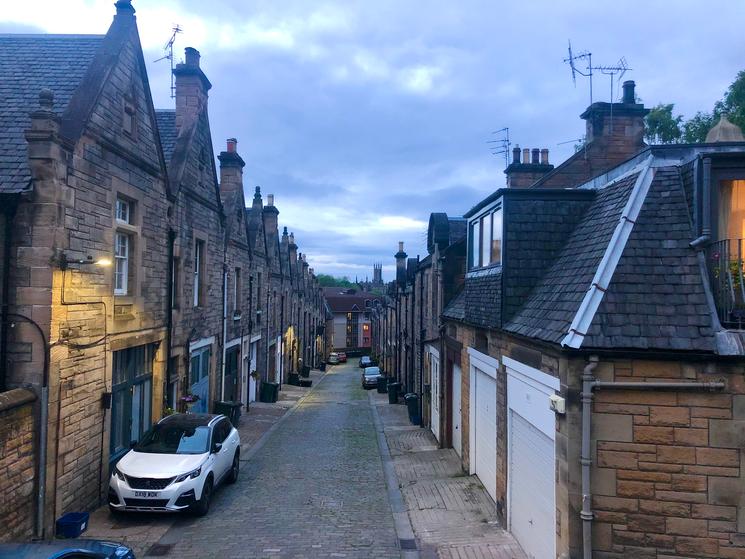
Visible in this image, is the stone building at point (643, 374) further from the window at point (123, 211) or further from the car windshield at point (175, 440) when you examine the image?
the window at point (123, 211)

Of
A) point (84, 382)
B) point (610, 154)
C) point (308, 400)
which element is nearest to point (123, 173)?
point (84, 382)

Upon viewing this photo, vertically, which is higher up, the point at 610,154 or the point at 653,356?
the point at 610,154

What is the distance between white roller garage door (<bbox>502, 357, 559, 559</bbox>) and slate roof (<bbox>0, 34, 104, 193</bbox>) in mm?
8586

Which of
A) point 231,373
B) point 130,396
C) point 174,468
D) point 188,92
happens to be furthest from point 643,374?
point 231,373

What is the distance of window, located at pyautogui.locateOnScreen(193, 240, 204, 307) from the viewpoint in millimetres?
17216

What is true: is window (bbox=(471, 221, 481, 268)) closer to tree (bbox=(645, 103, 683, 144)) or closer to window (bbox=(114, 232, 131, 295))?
window (bbox=(114, 232, 131, 295))

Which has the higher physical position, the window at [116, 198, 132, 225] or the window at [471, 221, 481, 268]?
the window at [116, 198, 132, 225]

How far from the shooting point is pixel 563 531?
21.2ft

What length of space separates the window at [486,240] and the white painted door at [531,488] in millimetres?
2990

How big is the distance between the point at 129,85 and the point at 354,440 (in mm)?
12444

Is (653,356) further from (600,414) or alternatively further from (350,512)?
(350,512)

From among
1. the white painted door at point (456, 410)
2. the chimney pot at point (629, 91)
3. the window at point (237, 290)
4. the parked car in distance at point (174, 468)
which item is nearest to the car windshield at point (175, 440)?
the parked car in distance at point (174, 468)

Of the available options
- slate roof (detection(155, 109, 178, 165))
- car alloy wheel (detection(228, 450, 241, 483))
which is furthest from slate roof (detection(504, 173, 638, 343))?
slate roof (detection(155, 109, 178, 165))

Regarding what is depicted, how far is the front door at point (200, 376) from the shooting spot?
16.8 m
